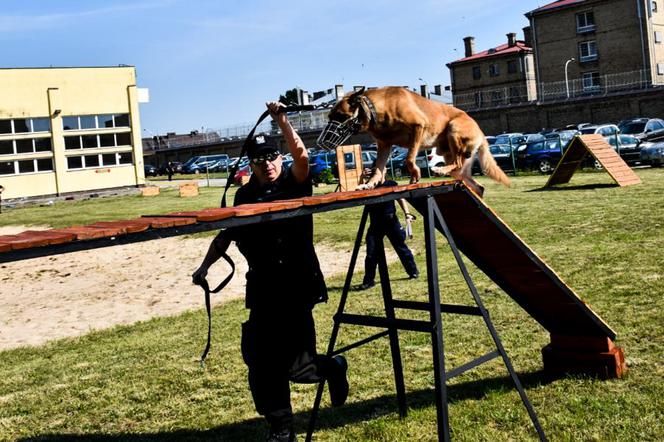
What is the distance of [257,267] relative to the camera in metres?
4.25

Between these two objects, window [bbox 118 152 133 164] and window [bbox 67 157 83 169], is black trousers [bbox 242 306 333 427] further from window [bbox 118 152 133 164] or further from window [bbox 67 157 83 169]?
window [bbox 118 152 133 164]

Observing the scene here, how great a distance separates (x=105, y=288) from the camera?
482 inches

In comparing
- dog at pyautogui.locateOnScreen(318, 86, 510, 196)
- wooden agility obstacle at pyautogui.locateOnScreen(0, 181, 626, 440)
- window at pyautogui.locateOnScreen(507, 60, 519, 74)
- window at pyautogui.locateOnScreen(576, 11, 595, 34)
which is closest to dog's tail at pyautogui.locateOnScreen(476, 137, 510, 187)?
dog at pyautogui.locateOnScreen(318, 86, 510, 196)

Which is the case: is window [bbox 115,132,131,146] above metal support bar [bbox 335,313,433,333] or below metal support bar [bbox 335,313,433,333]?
above

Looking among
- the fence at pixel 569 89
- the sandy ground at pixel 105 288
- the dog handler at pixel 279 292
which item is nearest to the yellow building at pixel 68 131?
the sandy ground at pixel 105 288

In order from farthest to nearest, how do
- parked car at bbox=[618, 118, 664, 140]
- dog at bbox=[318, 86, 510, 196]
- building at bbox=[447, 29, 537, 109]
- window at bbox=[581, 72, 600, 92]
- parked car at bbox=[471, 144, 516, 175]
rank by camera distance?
1. building at bbox=[447, 29, 537, 109]
2. window at bbox=[581, 72, 600, 92]
3. parked car at bbox=[618, 118, 664, 140]
4. parked car at bbox=[471, 144, 516, 175]
5. dog at bbox=[318, 86, 510, 196]

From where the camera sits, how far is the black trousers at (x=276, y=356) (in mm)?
4199

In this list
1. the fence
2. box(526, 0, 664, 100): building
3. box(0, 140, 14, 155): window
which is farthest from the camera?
box(526, 0, 664, 100): building

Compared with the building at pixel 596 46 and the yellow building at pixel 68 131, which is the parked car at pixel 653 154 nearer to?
the building at pixel 596 46

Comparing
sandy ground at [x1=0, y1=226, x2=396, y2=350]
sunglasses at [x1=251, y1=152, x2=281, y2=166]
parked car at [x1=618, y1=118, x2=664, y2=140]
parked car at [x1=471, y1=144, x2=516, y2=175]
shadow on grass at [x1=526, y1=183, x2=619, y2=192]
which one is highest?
parked car at [x1=618, y1=118, x2=664, y2=140]

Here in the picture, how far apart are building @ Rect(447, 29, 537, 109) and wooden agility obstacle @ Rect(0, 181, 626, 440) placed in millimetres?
59003

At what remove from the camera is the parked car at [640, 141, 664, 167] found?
25.3m

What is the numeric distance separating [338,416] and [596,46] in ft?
198

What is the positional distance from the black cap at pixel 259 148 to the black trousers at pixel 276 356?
3.28 ft
